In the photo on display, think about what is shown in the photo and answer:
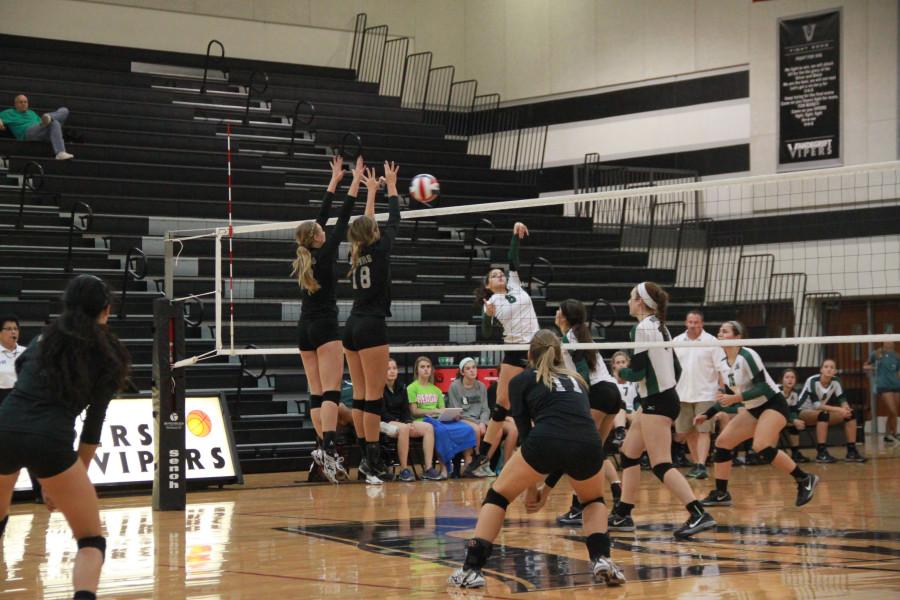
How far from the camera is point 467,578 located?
20.3 feet

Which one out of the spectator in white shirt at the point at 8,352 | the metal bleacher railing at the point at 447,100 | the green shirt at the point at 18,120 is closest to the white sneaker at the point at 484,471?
the spectator in white shirt at the point at 8,352

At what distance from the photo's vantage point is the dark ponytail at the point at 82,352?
505 cm

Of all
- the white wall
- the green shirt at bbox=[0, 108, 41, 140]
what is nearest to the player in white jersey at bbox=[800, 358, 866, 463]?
the white wall

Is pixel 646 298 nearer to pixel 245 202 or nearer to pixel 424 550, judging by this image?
pixel 424 550

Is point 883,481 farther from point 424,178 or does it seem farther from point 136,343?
point 136,343

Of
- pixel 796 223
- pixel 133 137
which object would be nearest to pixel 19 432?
pixel 133 137

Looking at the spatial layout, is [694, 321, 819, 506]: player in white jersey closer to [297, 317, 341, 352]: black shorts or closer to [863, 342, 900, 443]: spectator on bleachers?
[297, 317, 341, 352]: black shorts

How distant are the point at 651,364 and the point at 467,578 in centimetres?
261

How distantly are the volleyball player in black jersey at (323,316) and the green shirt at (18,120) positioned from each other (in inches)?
324

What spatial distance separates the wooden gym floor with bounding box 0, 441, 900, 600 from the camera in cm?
624

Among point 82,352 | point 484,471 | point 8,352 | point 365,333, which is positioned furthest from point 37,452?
point 484,471

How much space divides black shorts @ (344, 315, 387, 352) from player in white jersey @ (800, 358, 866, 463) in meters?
8.34

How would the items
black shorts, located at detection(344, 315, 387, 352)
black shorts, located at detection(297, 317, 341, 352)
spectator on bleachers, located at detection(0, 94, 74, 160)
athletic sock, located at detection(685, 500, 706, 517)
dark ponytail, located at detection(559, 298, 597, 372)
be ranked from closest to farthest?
athletic sock, located at detection(685, 500, 706, 517) → dark ponytail, located at detection(559, 298, 597, 372) → black shorts, located at detection(344, 315, 387, 352) → black shorts, located at detection(297, 317, 341, 352) → spectator on bleachers, located at detection(0, 94, 74, 160)

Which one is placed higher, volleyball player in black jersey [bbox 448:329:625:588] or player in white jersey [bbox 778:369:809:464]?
player in white jersey [bbox 778:369:809:464]
